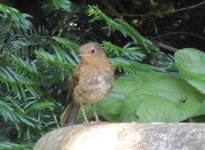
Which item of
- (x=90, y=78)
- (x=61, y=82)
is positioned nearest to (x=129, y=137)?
(x=90, y=78)

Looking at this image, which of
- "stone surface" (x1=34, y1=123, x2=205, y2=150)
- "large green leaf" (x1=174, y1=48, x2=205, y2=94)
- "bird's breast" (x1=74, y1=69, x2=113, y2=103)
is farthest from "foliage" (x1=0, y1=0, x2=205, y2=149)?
"stone surface" (x1=34, y1=123, x2=205, y2=150)

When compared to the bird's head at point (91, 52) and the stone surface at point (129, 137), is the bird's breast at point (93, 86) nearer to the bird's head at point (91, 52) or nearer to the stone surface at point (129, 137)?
the bird's head at point (91, 52)

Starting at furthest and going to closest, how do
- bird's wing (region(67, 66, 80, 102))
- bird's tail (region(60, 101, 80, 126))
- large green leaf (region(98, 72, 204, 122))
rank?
bird's tail (region(60, 101, 80, 126))
bird's wing (region(67, 66, 80, 102))
large green leaf (region(98, 72, 204, 122))

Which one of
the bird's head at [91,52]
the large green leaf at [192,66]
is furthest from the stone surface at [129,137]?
the large green leaf at [192,66]

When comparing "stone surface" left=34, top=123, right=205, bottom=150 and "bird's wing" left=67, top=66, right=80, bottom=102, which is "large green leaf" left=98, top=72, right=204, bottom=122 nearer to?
"bird's wing" left=67, top=66, right=80, bottom=102

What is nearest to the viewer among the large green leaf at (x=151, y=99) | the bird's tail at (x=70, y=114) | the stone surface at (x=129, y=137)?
the stone surface at (x=129, y=137)
